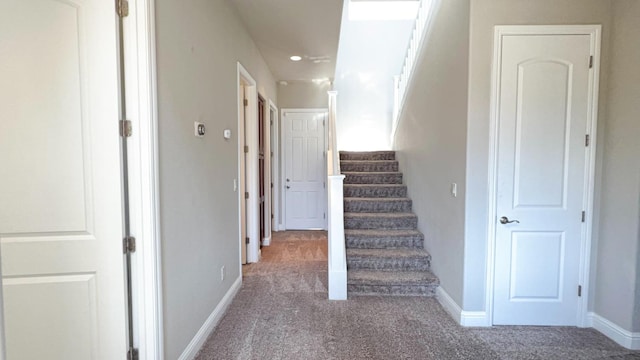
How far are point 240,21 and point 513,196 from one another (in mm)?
2998

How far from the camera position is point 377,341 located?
2492 millimetres

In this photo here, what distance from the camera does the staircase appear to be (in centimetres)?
335

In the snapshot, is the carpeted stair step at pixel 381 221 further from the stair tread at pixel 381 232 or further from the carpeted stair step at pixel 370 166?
the carpeted stair step at pixel 370 166

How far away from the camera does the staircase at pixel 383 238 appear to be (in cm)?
335

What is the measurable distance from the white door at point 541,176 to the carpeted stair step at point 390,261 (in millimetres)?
924

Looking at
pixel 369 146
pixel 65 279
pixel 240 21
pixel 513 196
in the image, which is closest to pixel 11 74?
pixel 65 279

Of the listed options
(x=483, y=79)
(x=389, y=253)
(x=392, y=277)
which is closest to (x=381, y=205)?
(x=389, y=253)

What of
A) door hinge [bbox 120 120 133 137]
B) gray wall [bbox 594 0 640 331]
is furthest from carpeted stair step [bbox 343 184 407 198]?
door hinge [bbox 120 120 133 137]

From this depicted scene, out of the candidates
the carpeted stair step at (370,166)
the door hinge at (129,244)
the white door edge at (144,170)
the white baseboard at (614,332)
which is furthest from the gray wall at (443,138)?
the door hinge at (129,244)

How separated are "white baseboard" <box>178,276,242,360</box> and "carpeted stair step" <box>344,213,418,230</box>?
1466 millimetres

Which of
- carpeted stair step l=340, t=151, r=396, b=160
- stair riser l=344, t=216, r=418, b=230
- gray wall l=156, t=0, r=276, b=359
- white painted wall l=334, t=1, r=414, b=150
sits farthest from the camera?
white painted wall l=334, t=1, r=414, b=150

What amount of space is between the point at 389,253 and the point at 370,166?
1705 millimetres

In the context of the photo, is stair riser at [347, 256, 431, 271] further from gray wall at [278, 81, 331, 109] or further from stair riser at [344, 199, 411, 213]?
gray wall at [278, 81, 331, 109]

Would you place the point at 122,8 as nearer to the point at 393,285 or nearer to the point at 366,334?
the point at 366,334
